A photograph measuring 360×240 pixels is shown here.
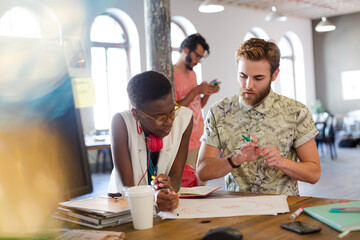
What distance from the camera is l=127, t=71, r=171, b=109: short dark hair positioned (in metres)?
1.75

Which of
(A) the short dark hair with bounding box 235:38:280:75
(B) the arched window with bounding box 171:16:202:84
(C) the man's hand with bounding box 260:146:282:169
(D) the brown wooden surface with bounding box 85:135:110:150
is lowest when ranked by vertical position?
(D) the brown wooden surface with bounding box 85:135:110:150

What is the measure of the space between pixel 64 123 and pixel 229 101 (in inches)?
57.4

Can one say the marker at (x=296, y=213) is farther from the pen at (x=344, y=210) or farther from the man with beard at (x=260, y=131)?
the man with beard at (x=260, y=131)

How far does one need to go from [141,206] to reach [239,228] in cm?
30

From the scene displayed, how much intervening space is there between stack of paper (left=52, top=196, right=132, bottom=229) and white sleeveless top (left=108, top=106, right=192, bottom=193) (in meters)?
0.37

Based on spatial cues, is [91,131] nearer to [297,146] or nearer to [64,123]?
[297,146]

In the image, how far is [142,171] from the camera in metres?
1.85

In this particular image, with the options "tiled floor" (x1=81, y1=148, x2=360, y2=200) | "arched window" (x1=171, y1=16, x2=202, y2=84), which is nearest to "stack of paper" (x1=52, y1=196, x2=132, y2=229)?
"tiled floor" (x1=81, y1=148, x2=360, y2=200)

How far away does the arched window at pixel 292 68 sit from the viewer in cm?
1302

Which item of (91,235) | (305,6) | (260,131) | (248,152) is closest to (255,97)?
(260,131)

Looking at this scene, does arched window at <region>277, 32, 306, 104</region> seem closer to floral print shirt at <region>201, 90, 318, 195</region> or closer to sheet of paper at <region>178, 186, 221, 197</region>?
floral print shirt at <region>201, 90, 318, 195</region>

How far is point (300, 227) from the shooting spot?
118 centimetres

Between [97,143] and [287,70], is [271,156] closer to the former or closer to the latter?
[97,143]

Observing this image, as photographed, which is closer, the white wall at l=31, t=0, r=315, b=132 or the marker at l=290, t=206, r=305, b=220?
the marker at l=290, t=206, r=305, b=220
